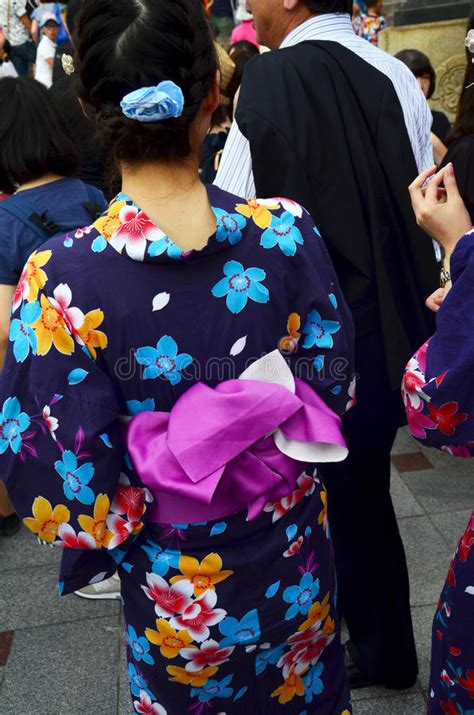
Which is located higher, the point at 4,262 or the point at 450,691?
the point at 4,262

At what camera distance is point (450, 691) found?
165 cm

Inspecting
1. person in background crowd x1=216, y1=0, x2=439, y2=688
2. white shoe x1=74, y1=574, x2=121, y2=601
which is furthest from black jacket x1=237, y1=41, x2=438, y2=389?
white shoe x1=74, y1=574, x2=121, y2=601

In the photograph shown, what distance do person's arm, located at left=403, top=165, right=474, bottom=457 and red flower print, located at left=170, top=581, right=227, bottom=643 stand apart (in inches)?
20.3

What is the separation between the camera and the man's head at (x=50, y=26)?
832 centimetres

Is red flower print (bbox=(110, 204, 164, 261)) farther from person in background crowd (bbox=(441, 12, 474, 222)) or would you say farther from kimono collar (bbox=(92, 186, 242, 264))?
person in background crowd (bbox=(441, 12, 474, 222))

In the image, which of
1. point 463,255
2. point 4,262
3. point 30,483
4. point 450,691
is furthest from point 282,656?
point 4,262

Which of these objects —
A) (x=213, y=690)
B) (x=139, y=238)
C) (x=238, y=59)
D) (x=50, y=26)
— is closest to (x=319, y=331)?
(x=139, y=238)

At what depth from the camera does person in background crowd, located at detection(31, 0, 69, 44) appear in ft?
27.7

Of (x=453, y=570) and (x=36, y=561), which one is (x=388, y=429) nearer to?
(x=453, y=570)

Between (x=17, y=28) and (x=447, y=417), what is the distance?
31.6ft

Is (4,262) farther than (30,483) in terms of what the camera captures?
Yes

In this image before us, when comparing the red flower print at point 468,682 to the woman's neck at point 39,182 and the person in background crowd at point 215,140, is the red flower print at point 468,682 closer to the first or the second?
the woman's neck at point 39,182

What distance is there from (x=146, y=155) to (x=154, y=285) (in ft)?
0.81

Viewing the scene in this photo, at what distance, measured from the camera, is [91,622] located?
281 centimetres
